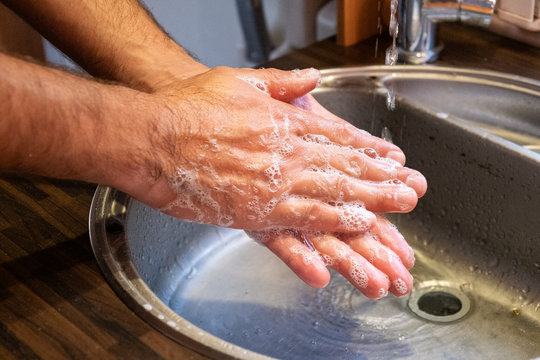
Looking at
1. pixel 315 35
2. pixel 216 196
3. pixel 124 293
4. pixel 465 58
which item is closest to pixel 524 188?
pixel 465 58

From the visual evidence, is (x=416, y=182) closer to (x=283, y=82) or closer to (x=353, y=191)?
(x=353, y=191)

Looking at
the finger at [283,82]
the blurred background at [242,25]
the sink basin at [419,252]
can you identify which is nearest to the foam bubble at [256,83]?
the finger at [283,82]

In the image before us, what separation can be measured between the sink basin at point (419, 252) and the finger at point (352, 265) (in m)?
0.12

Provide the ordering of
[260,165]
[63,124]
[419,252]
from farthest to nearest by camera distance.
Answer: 1. [419,252]
2. [260,165]
3. [63,124]

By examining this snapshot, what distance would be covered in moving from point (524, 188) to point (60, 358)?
24.0 inches

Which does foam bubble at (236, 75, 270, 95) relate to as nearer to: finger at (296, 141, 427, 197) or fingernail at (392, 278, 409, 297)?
finger at (296, 141, 427, 197)

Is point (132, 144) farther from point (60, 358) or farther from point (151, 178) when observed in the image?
point (60, 358)

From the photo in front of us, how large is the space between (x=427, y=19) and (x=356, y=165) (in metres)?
0.35

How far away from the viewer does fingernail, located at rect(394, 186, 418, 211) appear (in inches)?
29.4

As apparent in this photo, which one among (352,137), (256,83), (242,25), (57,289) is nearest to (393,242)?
(352,137)

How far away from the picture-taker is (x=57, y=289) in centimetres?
66

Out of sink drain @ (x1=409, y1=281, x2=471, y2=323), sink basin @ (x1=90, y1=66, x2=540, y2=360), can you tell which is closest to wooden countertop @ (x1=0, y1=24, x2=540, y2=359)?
sink basin @ (x1=90, y1=66, x2=540, y2=360)

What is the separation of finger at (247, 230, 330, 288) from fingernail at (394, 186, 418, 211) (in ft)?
0.38

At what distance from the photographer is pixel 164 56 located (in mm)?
855
